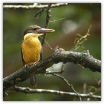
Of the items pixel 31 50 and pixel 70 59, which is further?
pixel 31 50

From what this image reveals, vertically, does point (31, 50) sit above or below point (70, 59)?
above

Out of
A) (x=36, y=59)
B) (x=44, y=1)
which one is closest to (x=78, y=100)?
(x=36, y=59)

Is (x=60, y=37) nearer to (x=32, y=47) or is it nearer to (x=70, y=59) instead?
(x=32, y=47)

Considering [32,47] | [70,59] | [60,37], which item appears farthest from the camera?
[60,37]

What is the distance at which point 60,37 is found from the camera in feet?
22.2

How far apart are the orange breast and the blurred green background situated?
0.71 m

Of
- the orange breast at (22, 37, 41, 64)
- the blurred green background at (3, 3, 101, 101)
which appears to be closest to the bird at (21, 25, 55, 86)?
the orange breast at (22, 37, 41, 64)

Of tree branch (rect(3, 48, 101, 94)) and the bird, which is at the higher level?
the bird

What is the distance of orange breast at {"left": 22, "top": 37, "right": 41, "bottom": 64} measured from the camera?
5359 mm

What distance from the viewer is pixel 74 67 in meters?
7.54

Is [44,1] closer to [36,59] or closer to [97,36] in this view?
[36,59]

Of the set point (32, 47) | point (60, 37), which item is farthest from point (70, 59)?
point (60, 37)

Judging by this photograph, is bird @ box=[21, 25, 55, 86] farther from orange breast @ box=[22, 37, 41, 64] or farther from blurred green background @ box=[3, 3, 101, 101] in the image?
blurred green background @ box=[3, 3, 101, 101]

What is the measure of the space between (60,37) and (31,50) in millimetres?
1431
